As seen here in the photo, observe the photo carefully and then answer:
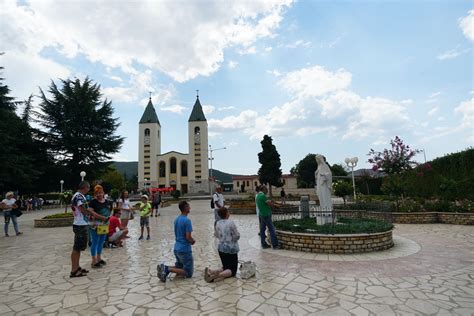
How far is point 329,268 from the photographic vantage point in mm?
5629

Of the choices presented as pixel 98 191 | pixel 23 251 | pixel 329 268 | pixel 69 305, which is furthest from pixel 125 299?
pixel 23 251

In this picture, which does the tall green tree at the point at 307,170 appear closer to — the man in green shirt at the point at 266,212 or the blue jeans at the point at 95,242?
the man in green shirt at the point at 266,212

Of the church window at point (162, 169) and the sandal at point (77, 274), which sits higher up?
the church window at point (162, 169)

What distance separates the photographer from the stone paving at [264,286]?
385 cm

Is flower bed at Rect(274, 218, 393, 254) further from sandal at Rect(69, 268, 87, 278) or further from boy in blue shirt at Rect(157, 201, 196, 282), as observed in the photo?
sandal at Rect(69, 268, 87, 278)

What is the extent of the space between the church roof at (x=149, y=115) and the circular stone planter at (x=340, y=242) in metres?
65.7

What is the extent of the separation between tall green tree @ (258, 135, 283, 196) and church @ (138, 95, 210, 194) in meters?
26.1

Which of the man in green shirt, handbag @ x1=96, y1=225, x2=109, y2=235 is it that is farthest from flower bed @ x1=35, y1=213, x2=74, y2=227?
the man in green shirt

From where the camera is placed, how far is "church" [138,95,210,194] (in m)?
65.7

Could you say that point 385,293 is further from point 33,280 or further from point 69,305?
point 33,280

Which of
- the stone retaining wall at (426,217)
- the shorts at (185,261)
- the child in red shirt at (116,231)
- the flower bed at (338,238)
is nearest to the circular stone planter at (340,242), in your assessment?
the flower bed at (338,238)

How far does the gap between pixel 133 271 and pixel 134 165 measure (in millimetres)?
146727

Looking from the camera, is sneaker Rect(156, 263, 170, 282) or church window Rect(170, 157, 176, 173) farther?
church window Rect(170, 157, 176, 173)

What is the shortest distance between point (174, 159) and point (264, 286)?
67.8 m
